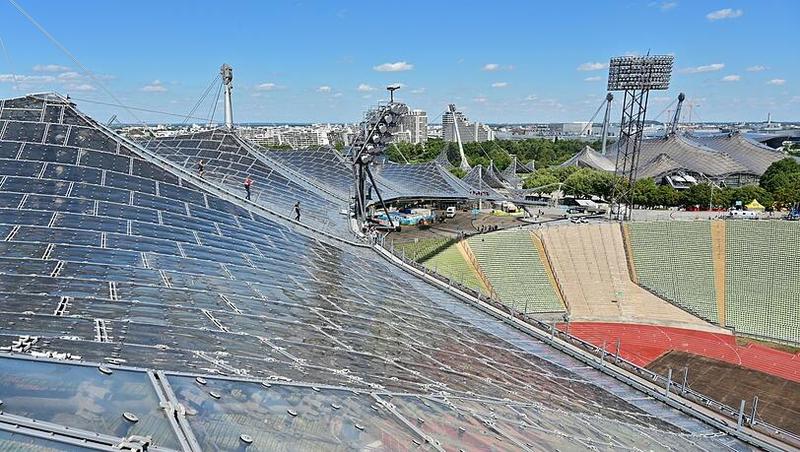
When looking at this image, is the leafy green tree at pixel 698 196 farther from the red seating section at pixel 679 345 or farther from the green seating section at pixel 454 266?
the green seating section at pixel 454 266

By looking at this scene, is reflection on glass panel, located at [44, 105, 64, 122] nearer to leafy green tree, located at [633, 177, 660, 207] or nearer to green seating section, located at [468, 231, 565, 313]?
green seating section, located at [468, 231, 565, 313]

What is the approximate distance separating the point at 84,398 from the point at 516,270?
42.4 metres

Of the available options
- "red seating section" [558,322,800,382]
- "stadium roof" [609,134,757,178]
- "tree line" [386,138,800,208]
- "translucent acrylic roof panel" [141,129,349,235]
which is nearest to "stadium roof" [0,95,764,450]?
"translucent acrylic roof panel" [141,129,349,235]

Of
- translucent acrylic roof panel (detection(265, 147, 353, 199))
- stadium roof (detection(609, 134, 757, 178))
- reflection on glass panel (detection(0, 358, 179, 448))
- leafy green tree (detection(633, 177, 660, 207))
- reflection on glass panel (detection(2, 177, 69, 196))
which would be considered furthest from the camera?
stadium roof (detection(609, 134, 757, 178))

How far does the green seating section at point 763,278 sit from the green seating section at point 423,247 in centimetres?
2489

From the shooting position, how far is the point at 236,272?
49.4 ft

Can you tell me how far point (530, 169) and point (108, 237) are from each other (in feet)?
395

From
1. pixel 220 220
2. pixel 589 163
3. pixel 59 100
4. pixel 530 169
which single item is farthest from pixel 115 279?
pixel 530 169

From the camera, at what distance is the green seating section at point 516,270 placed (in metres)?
42.0

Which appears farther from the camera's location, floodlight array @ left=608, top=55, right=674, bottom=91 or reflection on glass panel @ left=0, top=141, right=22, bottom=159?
floodlight array @ left=608, top=55, right=674, bottom=91

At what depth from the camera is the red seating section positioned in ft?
112

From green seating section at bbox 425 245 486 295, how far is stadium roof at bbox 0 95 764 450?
2121 cm

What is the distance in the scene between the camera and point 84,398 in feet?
19.5

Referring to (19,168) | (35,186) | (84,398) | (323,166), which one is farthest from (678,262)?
(84,398)
